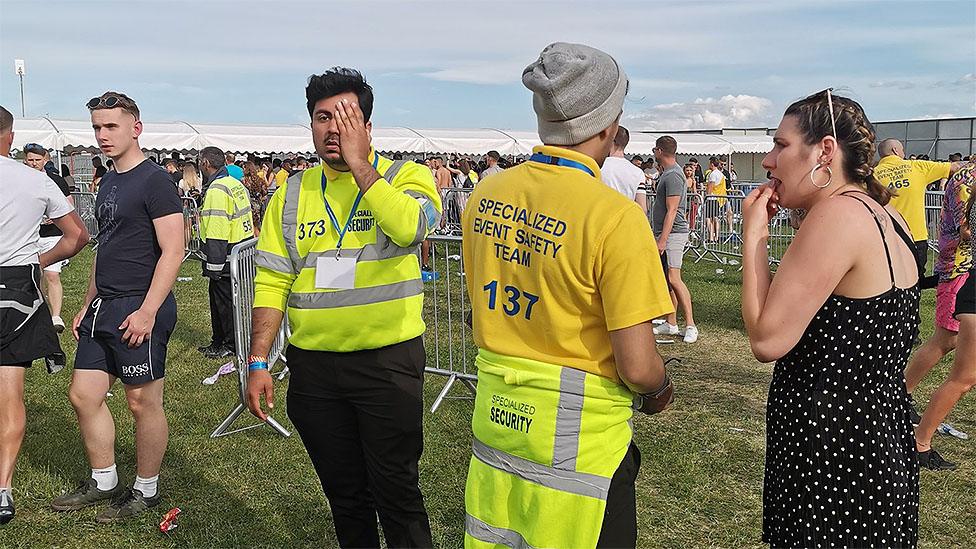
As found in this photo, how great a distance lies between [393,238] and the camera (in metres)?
2.91

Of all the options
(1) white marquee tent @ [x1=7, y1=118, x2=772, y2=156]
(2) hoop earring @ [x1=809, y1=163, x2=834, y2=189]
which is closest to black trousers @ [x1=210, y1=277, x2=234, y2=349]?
(2) hoop earring @ [x1=809, y1=163, x2=834, y2=189]

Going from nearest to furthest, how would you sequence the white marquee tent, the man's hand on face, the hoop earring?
1. the hoop earring
2. the man's hand on face
3. the white marquee tent

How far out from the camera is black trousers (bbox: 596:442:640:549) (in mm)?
2143

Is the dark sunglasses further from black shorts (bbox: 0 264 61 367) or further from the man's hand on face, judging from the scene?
the man's hand on face

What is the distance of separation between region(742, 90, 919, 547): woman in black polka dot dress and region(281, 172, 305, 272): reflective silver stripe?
5.49 feet

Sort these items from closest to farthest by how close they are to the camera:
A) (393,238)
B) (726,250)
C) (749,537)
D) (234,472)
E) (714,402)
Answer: (393,238) → (749,537) → (234,472) → (714,402) → (726,250)

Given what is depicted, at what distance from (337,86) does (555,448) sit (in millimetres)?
1653

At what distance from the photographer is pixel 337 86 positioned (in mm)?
3016

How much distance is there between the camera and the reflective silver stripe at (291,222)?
10.3 feet

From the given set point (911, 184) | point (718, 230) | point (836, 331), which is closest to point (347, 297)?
point (836, 331)

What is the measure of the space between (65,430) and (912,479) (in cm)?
568

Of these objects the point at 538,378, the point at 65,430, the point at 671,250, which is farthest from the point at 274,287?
the point at 671,250

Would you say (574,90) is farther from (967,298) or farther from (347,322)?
(967,298)

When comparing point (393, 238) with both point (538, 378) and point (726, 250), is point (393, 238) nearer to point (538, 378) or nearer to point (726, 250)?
point (538, 378)
